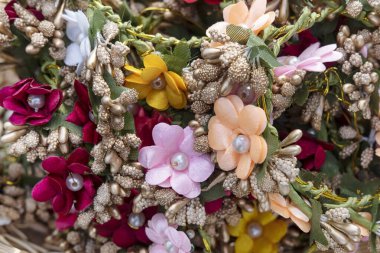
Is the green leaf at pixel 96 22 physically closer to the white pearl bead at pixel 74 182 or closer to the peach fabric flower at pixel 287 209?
the white pearl bead at pixel 74 182

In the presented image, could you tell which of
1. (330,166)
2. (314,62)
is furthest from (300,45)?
(330,166)

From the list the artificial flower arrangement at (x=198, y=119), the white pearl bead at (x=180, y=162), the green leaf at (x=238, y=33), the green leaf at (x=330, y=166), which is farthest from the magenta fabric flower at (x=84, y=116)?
the green leaf at (x=330, y=166)

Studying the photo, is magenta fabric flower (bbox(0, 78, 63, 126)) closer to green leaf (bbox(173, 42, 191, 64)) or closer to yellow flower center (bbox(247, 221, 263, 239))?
green leaf (bbox(173, 42, 191, 64))

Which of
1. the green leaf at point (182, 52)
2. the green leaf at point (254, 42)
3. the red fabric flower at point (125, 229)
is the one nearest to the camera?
the green leaf at point (254, 42)

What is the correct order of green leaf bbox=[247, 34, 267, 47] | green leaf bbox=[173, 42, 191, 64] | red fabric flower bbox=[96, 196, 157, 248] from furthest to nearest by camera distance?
red fabric flower bbox=[96, 196, 157, 248], green leaf bbox=[173, 42, 191, 64], green leaf bbox=[247, 34, 267, 47]

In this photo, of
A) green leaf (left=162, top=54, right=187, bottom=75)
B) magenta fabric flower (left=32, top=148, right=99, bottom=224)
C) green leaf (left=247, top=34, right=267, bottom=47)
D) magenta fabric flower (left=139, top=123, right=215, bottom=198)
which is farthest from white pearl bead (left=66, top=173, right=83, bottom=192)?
Result: green leaf (left=247, top=34, right=267, bottom=47)

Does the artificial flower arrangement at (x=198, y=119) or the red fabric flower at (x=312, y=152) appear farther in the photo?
the red fabric flower at (x=312, y=152)
